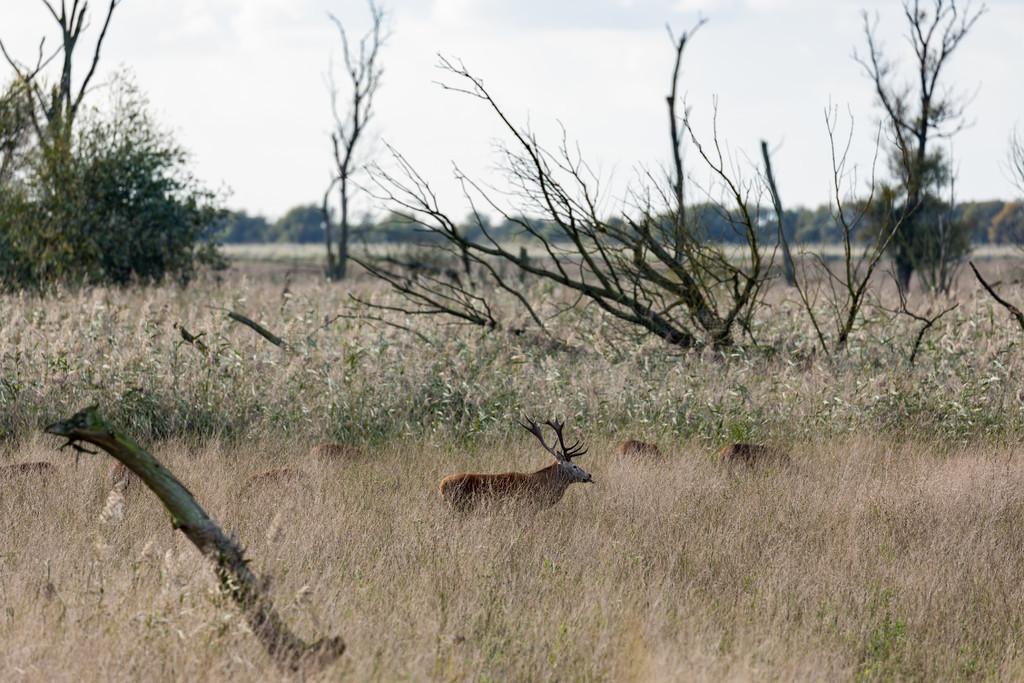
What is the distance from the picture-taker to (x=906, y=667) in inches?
122

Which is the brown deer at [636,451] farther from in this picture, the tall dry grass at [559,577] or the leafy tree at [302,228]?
the leafy tree at [302,228]

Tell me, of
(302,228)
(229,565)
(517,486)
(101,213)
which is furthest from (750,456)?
(302,228)

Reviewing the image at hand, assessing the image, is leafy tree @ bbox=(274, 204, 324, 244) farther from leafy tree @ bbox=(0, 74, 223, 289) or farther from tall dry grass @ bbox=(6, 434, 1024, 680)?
tall dry grass @ bbox=(6, 434, 1024, 680)

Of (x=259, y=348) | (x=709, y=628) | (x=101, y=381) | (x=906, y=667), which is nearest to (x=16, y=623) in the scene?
(x=709, y=628)

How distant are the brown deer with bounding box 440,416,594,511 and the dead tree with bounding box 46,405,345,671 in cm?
162

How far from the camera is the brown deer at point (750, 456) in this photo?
525cm

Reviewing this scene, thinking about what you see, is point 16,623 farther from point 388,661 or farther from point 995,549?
point 995,549

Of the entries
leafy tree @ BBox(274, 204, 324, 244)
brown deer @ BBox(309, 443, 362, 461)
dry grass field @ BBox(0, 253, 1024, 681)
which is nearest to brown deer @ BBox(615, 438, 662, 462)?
dry grass field @ BBox(0, 253, 1024, 681)

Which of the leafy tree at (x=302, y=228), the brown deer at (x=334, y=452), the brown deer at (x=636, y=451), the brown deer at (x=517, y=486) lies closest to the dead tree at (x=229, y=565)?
the brown deer at (x=517, y=486)

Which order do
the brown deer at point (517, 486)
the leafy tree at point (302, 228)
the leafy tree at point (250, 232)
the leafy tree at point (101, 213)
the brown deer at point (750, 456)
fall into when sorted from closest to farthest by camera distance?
the brown deer at point (517, 486), the brown deer at point (750, 456), the leafy tree at point (101, 213), the leafy tree at point (302, 228), the leafy tree at point (250, 232)

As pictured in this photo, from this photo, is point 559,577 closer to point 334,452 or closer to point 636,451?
point 636,451

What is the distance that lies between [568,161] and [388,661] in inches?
212

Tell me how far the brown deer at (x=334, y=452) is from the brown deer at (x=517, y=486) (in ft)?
3.86

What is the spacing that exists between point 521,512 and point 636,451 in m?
1.41
